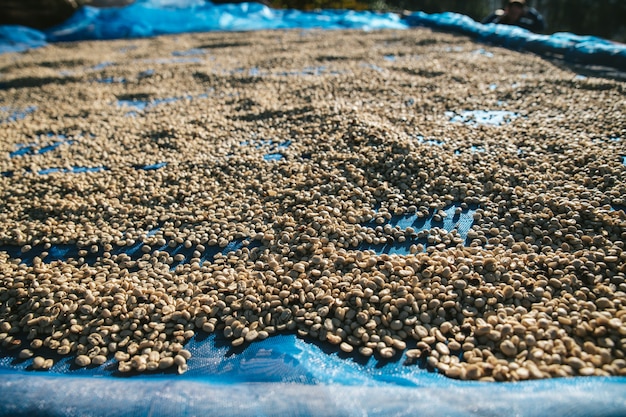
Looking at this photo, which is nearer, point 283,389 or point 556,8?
point 283,389

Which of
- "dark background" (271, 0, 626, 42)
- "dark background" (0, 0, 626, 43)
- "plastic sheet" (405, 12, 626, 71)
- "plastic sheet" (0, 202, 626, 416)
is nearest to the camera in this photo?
"plastic sheet" (0, 202, 626, 416)

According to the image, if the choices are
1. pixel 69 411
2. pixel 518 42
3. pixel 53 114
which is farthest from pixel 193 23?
pixel 69 411

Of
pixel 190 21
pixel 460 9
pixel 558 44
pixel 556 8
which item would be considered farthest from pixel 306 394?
pixel 460 9

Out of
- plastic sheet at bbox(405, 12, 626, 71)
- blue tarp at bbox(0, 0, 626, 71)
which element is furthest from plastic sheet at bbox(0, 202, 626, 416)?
blue tarp at bbox(0, 0, 626, 71)

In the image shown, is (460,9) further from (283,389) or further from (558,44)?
(283,389)

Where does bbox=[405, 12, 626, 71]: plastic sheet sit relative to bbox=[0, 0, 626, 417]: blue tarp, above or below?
above

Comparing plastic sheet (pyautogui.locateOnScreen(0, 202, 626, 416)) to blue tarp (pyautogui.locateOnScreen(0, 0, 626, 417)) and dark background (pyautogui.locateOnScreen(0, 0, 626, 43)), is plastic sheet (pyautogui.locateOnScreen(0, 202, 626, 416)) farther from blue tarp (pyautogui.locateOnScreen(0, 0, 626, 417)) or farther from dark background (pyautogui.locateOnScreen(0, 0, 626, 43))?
dark background (pyautogui.locateOnScreen(0, 0, 626, 43))

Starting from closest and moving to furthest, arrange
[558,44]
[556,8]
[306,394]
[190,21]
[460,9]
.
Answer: [306,394]
[558,44]
[190,21]
[556,8]
[460,9]

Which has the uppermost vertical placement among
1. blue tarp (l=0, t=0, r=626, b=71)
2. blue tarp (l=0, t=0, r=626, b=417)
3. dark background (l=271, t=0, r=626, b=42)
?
dark background (l=271, t=0, r=626, b=42)
